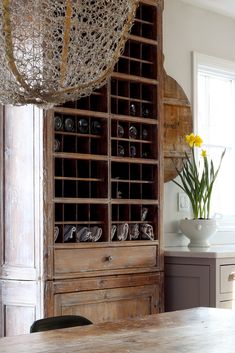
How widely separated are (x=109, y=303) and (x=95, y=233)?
1.30 ft

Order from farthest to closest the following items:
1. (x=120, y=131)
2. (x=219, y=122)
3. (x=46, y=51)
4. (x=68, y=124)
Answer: (x=219, y=122), (x=120, y=131), (x=68, y=124), (x=46, y=51)

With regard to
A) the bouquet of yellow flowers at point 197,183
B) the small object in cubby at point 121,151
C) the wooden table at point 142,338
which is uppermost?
the small object in cubby at point 121,151

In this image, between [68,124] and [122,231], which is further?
[122,231]

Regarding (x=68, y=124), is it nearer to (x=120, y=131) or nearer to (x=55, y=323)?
(x=120, y=131)

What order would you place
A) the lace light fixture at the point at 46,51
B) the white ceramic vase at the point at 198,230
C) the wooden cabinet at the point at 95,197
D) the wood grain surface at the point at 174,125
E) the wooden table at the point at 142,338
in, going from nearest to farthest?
the lace light fixture at the point at 46,51 → the wooden table at the point at 142,338 → the wooden cabinet at the point at 95,197 → the white ceramic vase at the point at 198,230 → the wood grain surface at the point at 174,125

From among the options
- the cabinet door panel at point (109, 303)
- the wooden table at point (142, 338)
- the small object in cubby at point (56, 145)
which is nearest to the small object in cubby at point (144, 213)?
the cabinet door panel at point (109, 303)

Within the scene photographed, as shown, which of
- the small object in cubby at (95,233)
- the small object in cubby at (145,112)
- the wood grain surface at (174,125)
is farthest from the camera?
the wood grain surface at (174,125)

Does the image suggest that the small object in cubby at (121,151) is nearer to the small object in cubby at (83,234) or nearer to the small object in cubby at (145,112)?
the small object in cubby at (145,112)

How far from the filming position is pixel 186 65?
5.11m

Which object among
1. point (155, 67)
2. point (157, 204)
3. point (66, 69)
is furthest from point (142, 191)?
point (66, 69)

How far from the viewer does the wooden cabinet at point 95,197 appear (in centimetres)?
375

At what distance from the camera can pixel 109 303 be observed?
405cm

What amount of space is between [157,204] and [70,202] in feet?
2.37

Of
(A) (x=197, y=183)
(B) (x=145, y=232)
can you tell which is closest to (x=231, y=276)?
(B) (x=145, y=232)
